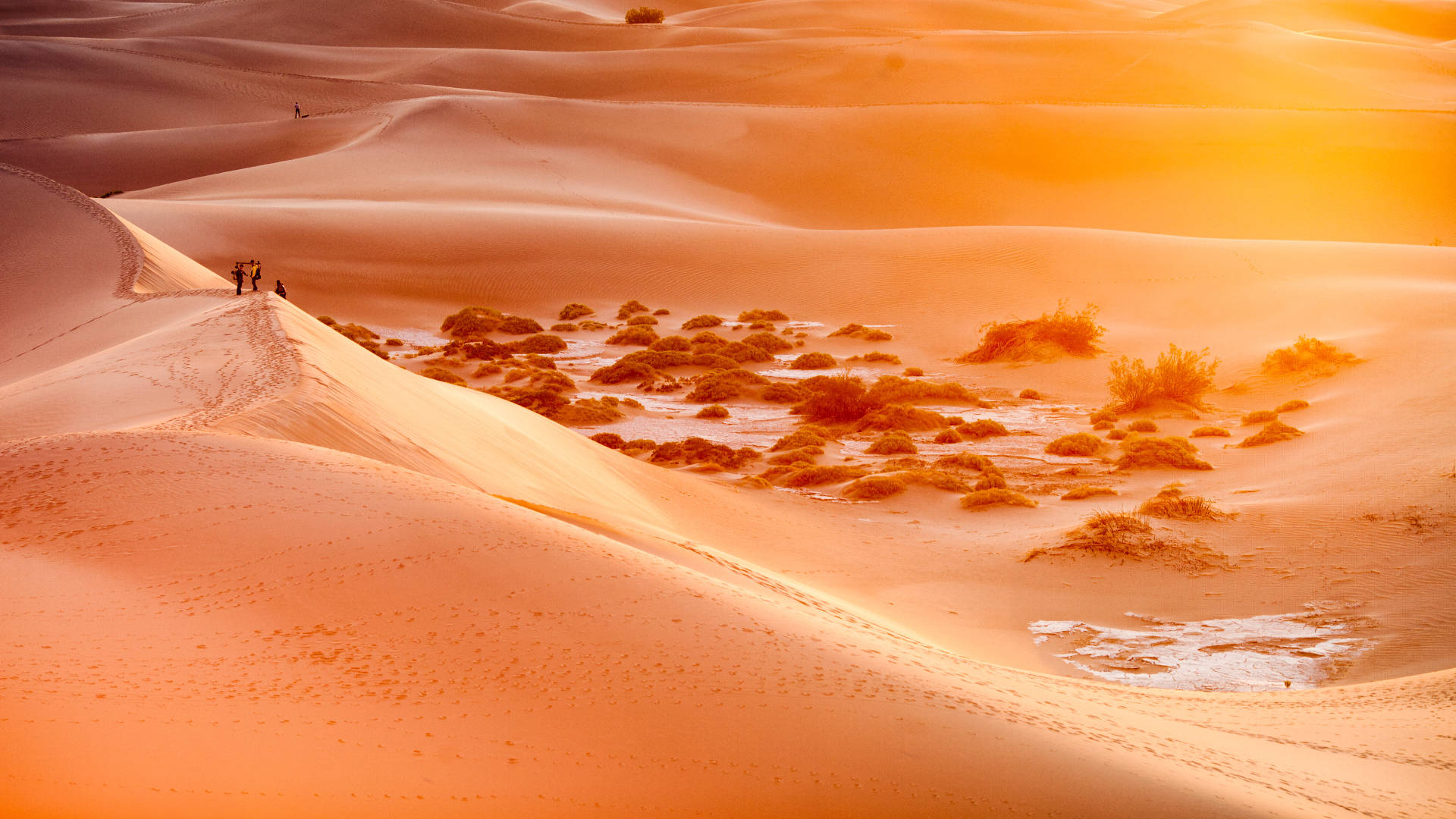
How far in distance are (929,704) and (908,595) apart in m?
5.96

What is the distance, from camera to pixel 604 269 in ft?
103

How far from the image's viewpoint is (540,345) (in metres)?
25.3

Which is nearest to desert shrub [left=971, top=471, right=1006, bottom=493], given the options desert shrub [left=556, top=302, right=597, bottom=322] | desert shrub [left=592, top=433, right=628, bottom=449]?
desert shrub [left=592, top=433, right=628, bottom=449]

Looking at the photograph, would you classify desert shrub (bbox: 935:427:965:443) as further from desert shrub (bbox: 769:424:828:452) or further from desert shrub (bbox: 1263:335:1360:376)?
desert shrub (bbox: 1263:335:1360:376)

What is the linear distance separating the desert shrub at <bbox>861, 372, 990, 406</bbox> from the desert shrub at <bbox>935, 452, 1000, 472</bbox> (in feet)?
13.0

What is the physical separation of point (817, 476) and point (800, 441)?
1.98 metres

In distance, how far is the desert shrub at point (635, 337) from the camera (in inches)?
1000

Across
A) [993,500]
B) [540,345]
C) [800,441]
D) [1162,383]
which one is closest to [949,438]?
[800,441]

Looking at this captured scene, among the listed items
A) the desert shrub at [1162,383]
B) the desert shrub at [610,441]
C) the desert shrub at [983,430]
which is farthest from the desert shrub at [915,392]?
the desert shrub at [610,441]

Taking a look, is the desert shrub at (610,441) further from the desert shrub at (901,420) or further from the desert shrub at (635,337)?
the desert shrub at (635,337)

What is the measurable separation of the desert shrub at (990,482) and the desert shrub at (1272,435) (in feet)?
11.9

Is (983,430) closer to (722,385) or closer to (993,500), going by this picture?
(993,500)

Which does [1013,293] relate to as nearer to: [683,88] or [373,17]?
[683,88]

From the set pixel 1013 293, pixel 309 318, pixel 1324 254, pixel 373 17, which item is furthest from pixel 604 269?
pixel 373 17
